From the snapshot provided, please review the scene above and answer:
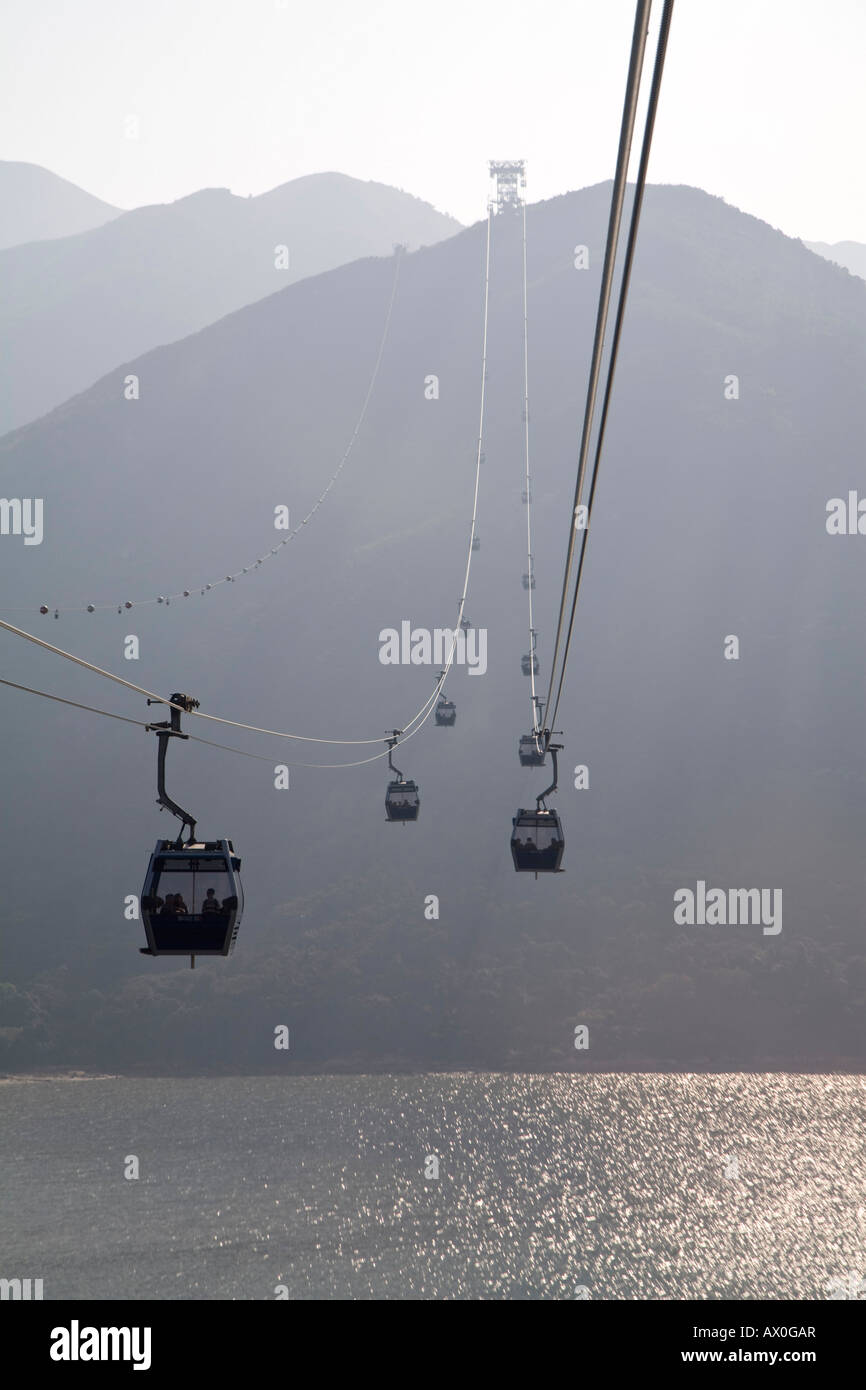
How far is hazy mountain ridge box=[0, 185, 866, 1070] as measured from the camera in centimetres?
11969

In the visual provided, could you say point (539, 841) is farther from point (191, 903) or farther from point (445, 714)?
point (445, 714)

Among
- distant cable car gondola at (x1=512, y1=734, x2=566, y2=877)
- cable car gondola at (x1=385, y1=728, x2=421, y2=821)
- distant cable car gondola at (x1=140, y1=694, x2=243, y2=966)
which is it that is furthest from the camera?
cable car gondola at (x1=385, y1=728, x2=421, y2=821)

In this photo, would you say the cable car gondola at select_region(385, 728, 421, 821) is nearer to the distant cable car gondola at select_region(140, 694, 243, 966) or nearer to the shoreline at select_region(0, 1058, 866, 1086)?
the distant cable car gondola at select_region(140, 694, 243, 966)

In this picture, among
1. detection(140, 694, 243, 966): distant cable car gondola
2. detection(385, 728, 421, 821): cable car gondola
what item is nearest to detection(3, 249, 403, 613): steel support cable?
detection(385, 728, 421, 821): cable car gondola

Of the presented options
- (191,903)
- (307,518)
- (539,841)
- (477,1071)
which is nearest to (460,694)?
(307,518)

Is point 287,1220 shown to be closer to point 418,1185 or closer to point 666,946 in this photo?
point 418,1185

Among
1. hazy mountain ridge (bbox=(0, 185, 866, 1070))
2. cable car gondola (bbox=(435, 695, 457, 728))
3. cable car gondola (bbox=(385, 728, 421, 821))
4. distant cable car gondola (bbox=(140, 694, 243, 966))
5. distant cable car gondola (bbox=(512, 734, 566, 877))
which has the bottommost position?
distant cable car gondola (bbox=(140, 694, 243, 966))

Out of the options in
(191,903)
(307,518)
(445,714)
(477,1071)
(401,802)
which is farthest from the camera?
(307,518)

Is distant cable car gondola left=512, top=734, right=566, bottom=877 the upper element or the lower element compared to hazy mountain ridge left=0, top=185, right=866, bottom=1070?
lower

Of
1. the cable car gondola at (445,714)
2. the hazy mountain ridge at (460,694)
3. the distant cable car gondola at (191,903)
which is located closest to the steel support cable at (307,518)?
the hazy mountain ridge at (460,694)

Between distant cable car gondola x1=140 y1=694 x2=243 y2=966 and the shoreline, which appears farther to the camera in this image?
the shoreline

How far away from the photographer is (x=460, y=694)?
138750 mm

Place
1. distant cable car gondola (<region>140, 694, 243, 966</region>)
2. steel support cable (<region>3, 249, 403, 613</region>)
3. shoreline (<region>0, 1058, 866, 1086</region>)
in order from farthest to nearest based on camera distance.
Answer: steel support cable (<region>3, 249, 403, 613</region>) < shoreline (<region>0, 1058, 866, 1086</region>) < distant cable car gondola (<region>140, 694, 243, 966</region>)
